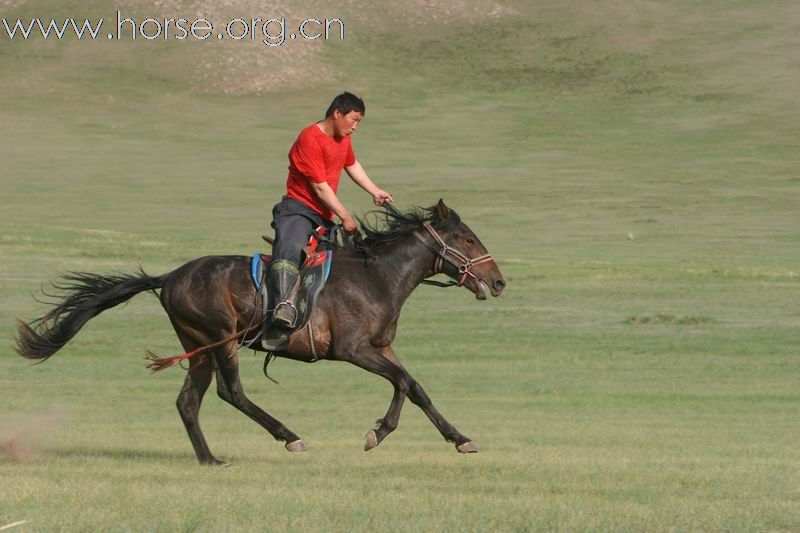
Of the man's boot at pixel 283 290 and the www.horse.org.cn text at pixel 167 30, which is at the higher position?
the www.horse.org.cn text at pixel 167 30

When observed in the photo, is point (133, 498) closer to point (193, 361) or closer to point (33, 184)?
point (193, 361)

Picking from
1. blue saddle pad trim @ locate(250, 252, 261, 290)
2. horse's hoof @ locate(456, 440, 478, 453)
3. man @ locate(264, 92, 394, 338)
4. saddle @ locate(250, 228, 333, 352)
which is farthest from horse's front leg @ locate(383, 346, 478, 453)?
blue saddle pad trim @ locate(250, 252, 261, 290)


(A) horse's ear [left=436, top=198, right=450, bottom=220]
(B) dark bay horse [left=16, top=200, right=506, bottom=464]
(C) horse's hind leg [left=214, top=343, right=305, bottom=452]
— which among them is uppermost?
(A) horse's ear [left=436, top=198, right=450, bottom=220]

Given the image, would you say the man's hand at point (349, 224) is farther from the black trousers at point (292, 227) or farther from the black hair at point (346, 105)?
the black hair at point (346, 105)

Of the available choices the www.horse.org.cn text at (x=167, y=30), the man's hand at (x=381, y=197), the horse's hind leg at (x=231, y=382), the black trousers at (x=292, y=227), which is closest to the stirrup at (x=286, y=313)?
the black trousers at (x=292, y=227)

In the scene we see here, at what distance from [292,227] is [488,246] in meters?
28.9

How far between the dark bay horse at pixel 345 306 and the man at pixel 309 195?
286 mm

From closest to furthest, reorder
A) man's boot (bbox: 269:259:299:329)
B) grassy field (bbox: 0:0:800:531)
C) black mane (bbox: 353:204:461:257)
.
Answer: grassy field (bbox: 0:0:800:531) < man's boot (bbox: 269:259:299:329) < black mane (bbox: 353:204:461:257)

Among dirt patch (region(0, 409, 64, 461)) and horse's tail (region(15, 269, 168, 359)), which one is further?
horse's tail (region(15, 269, 168, 359))

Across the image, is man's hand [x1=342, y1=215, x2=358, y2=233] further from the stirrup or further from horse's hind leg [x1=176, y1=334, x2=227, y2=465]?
horse's hind leg [x1=176, y1=334, x2=227, y2=465]

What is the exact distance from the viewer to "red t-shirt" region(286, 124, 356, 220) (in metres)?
11.1

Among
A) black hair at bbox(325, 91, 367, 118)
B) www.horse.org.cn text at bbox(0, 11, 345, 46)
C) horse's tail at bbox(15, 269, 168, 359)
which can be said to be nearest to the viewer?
black hair at bbox(325, 91, 367, 118)

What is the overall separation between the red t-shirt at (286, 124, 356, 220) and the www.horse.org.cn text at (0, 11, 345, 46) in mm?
85892

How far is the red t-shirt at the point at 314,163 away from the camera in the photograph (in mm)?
11148
